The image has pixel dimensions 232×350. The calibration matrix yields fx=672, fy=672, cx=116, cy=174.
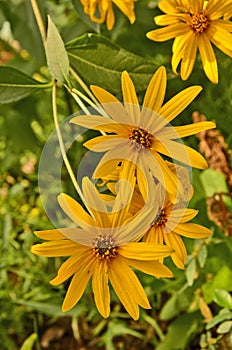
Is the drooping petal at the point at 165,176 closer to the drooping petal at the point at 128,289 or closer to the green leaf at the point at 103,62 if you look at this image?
the drooping petal at the point at 128,289

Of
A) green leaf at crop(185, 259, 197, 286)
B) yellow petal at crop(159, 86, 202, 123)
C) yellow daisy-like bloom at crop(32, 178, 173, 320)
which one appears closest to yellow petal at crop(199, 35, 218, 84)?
yellow petal at crop(159, 86, 202, 123)

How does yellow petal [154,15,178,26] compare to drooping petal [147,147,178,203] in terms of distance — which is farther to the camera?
yellow petal [154,15,178,26]

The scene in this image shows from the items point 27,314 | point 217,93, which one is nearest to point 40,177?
point 27,314

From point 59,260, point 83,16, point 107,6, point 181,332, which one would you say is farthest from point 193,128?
point 59,260

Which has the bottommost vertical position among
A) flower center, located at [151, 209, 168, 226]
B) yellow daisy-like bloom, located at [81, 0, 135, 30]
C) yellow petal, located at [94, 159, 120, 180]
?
flower center, located at [151, 209, 168, 226]

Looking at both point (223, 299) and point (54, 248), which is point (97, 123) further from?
point (223, 299)

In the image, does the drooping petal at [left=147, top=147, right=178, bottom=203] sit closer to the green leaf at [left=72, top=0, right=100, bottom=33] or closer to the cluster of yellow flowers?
the cluster of yellow flowers
